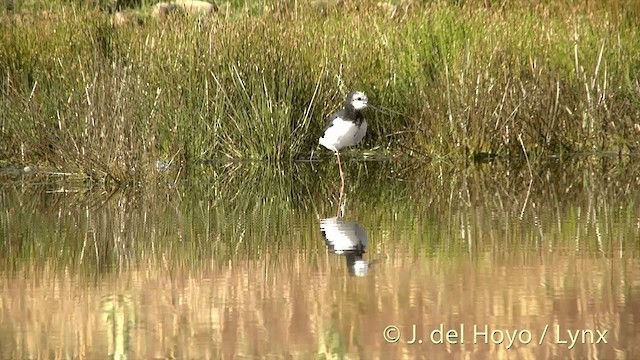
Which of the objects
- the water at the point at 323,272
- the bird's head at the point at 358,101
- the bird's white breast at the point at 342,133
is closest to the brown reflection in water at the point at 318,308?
the water at the point at 323,272

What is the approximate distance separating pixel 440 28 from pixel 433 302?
10.1 m

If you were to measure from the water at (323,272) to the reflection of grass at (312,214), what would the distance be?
21 millimetres

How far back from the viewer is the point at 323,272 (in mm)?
7535

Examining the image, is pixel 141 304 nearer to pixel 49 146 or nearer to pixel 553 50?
pixel 49 146

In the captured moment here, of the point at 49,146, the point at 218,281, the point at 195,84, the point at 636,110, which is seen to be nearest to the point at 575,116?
the point at 636,110

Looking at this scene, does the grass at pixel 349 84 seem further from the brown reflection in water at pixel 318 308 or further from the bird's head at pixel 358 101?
the brown reflection in water at pixel 318 308

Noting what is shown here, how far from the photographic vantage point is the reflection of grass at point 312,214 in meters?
8.50

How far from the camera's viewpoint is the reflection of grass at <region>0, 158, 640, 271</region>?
8.50 m

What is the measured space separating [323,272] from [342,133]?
6.29 m

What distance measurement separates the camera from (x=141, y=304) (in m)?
6.65

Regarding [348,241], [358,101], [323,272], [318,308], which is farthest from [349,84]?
[318,308]

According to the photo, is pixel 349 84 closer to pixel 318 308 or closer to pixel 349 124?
pixel 349 124

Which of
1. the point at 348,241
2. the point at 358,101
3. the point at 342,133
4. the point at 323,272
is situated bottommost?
the point at 323,272

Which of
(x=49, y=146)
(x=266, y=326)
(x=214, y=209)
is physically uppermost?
(x=49, y=146)
